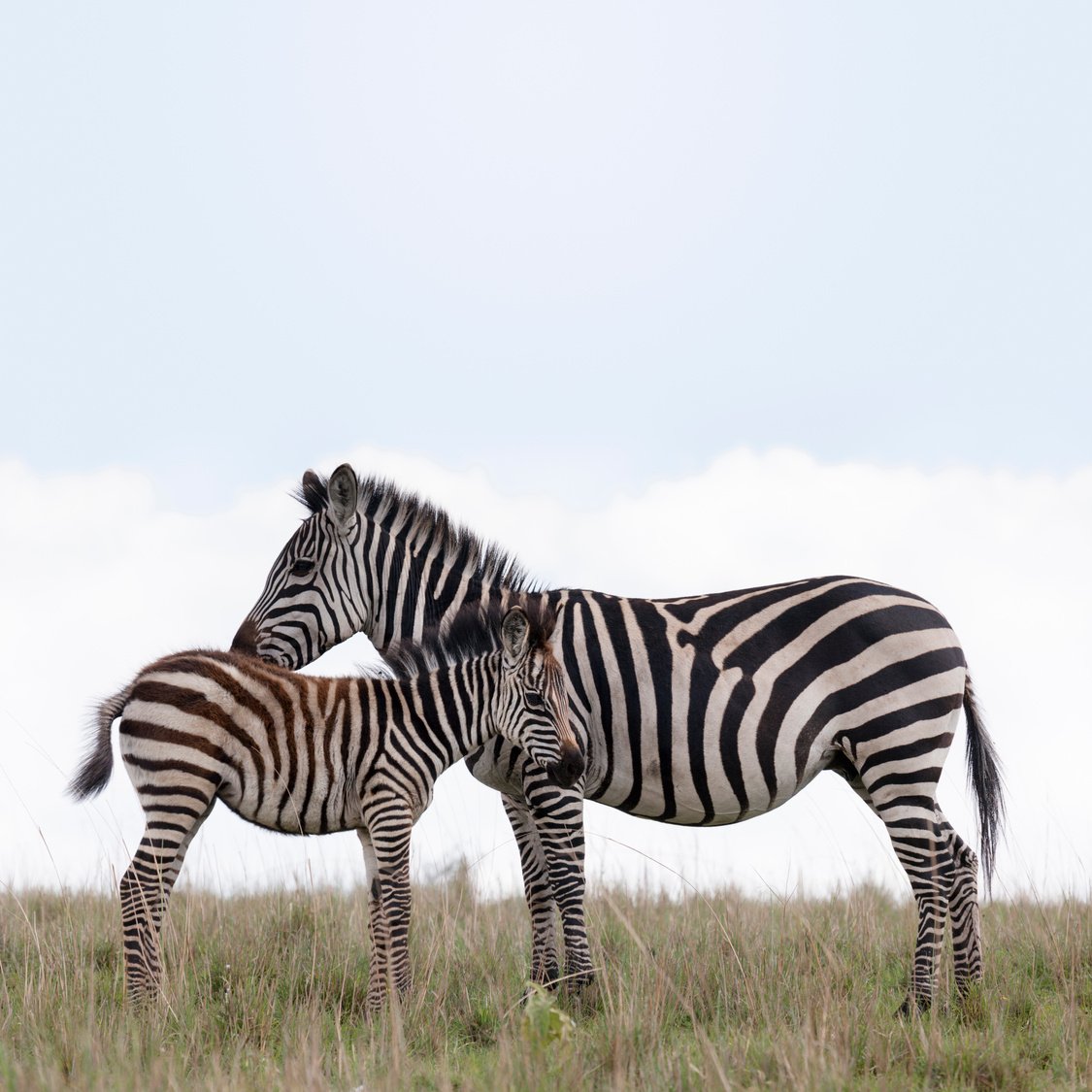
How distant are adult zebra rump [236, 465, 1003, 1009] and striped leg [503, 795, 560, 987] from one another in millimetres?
12

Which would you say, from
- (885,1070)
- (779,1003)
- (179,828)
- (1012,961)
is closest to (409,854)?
(179,828)

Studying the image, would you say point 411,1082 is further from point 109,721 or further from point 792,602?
point 792,602

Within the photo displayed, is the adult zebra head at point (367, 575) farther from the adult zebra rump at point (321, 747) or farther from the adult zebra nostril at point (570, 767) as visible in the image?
the adult zebra nostril at point (570, 767)

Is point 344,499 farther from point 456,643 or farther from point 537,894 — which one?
point 537,894

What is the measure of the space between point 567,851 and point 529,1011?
7.93 ft

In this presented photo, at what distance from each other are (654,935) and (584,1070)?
4.09m

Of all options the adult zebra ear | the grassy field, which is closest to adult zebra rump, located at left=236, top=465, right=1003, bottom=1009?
the grassy field

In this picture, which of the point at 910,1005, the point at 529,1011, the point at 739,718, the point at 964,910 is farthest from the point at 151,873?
the point at 964,910

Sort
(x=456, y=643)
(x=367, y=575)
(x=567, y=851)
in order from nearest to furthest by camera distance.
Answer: (x=567, y=851) < (x=456, y=643) < (x=367, y=575)

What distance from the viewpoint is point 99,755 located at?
316 inches

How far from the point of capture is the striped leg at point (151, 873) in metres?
7.27

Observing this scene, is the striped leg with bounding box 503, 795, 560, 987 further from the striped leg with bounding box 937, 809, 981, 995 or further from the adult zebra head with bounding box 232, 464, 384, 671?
the striped leg with bounding box 937, 809, 981, 995

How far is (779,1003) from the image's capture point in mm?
7016

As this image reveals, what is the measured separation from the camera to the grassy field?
5699 millimetres
